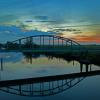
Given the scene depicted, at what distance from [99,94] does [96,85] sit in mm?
3537

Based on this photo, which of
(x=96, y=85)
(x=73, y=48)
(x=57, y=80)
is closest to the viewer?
(x=96, y=85)

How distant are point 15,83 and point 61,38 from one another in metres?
17.2

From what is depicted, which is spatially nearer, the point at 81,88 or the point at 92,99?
the point at 92,99

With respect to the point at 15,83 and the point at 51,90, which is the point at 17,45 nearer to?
the point at 15,83

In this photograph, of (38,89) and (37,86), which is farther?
(37,86)

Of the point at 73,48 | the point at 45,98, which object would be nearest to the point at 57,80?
the point at 45,98

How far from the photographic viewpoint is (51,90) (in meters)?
20.2

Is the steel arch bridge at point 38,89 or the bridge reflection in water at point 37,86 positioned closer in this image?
the steel arch bridge at point 38,89

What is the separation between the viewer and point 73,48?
1442 inches

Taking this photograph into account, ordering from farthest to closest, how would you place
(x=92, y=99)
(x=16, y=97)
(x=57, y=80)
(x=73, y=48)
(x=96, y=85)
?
1. (x=73, y=48)
2. (x=57, y=80)
3. (x=96, y=85)
4. (x=16, y=97)
5. (x=92, y=99)

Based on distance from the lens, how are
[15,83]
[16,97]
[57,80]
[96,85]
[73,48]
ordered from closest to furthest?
[16,97], [96,85], [15,83], [57,80], [73,48]

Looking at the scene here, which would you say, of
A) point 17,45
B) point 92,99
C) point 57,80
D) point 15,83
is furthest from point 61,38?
point 92,99

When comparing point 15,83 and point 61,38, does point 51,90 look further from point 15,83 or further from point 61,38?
point 61,38

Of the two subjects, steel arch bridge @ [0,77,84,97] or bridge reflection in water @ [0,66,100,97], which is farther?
bridge reflection in water @ [0,66,100,97]
